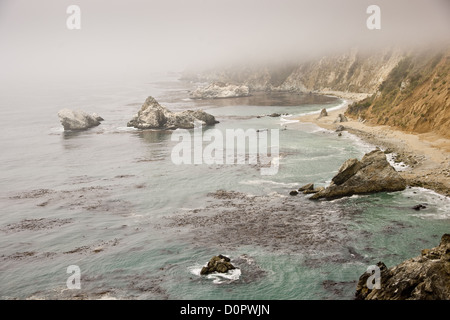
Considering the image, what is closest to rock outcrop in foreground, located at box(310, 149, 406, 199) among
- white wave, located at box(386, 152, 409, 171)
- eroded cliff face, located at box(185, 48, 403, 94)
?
white wave, located at box(386, 152, 409, 171)

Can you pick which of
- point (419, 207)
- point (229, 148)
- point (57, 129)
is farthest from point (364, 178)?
point (57, 129)

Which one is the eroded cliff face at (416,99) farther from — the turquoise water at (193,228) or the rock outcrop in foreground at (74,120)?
the rock outcrop in foreground at (74,120)

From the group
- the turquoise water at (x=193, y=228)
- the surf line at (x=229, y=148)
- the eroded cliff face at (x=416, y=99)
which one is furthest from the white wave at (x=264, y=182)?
the eroded cliff face at (x=416, y=99)

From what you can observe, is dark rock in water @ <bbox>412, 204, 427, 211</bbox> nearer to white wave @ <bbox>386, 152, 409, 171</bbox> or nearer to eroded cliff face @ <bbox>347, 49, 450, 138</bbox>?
white wave @ <bbox>386, 152, 409, 171</bbox>

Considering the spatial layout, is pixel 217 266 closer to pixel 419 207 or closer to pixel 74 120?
pixel 419 207

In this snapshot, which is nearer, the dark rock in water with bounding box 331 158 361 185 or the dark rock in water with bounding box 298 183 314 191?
the dark rock in water with bounding box 331 158 361 185
